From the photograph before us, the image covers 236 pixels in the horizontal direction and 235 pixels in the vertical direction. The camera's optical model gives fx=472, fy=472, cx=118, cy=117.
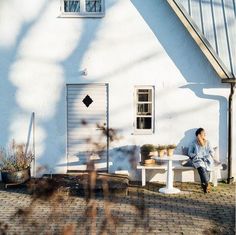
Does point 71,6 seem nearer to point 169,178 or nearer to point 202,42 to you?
point 202,42

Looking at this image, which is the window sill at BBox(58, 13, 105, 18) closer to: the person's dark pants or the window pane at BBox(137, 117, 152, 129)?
the window pane at BBox(137, 117, 152, 129)

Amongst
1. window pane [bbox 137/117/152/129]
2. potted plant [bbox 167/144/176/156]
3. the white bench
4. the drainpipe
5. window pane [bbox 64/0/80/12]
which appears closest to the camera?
potted plant [bbox 167/144/176/156]

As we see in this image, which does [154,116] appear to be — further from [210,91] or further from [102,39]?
[102,39]

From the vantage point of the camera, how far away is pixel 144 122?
38.6 ft

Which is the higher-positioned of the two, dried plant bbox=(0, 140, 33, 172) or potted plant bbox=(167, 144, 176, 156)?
potted plant bbox=(167, 144, 176, 156)

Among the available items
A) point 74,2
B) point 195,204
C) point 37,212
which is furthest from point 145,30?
point 37,212

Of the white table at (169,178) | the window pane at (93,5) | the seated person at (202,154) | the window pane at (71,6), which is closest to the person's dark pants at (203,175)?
the seated person at (202,154)

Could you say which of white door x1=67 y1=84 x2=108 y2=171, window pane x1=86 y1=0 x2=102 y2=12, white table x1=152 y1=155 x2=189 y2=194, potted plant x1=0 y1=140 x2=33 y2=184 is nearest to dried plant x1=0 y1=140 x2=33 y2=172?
potted plant x1=0 y1=140 x2=33 y2=184

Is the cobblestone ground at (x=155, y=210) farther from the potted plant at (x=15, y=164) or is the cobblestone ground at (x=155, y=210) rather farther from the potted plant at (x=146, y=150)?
the potted plant at (x=146, y=150)

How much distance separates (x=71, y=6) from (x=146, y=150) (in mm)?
4002

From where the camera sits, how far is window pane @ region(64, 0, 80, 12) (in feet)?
38.2

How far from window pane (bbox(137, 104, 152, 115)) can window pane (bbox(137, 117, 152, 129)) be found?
0.42ft

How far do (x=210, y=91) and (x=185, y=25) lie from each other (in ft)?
5.59

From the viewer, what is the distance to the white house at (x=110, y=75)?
11367mm
